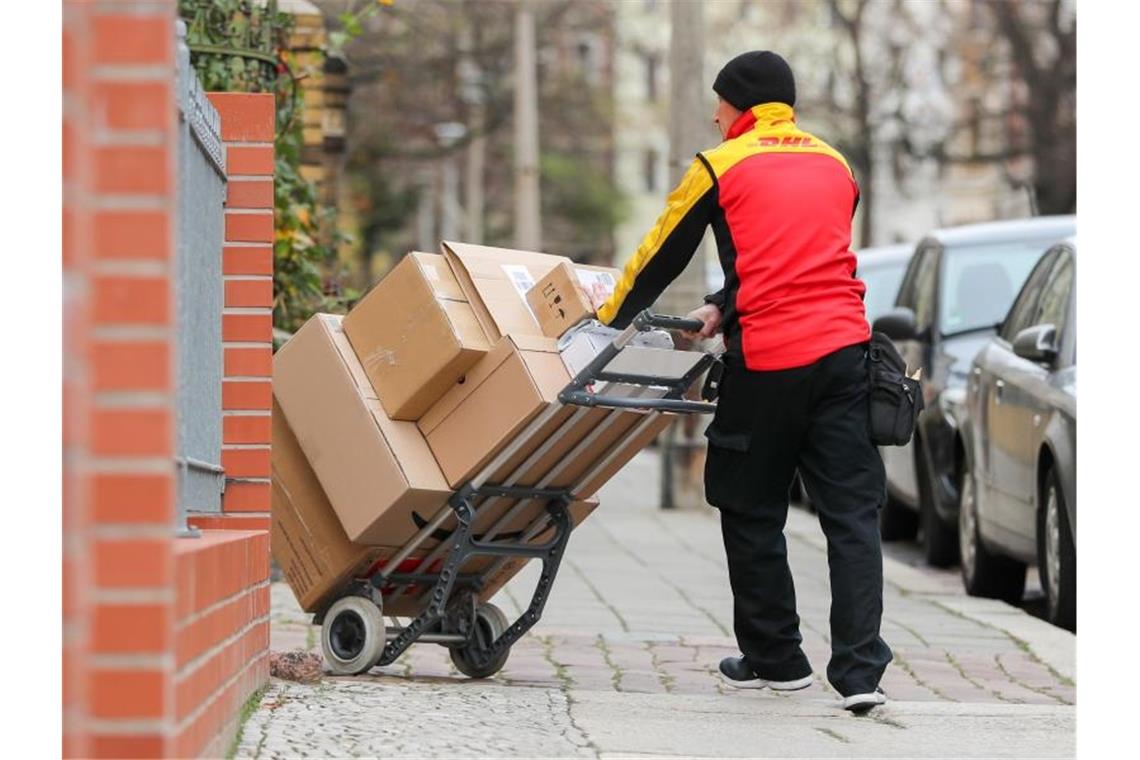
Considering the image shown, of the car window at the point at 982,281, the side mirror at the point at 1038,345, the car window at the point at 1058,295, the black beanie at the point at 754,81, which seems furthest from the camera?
the car window at the point at 982,281

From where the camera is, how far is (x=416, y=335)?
645 centimetres

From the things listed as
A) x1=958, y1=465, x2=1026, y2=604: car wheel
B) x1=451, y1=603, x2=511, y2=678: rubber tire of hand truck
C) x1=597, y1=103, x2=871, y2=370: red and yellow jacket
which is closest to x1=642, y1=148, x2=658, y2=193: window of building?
x1=958, y1=465, x2=1026, y2=604: car wheel

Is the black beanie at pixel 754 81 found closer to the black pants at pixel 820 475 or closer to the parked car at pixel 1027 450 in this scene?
the black pants at pixel 820 475

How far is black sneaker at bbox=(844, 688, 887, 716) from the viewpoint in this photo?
20.1 ft

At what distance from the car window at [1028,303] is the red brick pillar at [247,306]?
4994mm

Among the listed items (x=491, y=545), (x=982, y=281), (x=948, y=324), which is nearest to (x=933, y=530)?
(x=948, y=324)

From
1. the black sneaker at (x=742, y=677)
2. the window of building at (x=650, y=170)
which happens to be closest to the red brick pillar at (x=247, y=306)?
the black sneaker at (x=742, y=677)

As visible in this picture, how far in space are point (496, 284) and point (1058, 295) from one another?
13.6ft

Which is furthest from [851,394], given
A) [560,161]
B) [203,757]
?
[560,161]

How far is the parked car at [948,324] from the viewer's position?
39.9ft

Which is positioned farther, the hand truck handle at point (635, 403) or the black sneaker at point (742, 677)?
the black sneaker at point (742, 677)

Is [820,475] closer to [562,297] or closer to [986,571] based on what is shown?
[562,297]

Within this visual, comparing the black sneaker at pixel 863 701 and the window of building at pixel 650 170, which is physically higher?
the window of building at pixel 650 170
